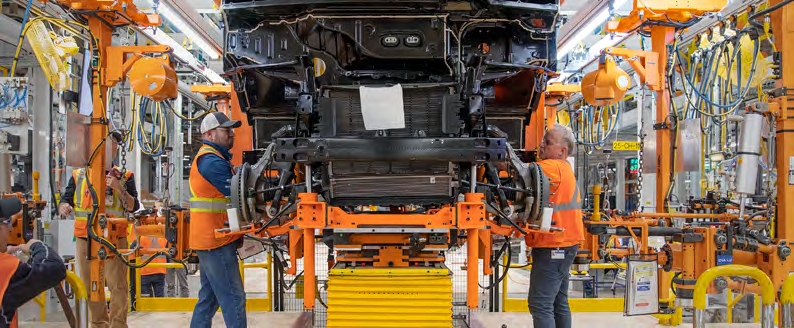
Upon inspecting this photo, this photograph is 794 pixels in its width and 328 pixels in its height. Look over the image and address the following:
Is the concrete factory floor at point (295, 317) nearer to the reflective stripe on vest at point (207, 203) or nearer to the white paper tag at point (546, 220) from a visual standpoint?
the white paper tag at point (546, 220)

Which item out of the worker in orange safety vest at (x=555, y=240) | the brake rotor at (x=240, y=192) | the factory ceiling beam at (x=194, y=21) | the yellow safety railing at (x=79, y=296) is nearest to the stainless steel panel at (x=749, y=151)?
the worker in orange safety vest at (x=555, y=240)

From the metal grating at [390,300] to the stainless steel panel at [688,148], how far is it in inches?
142

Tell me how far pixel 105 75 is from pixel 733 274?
5282 mm

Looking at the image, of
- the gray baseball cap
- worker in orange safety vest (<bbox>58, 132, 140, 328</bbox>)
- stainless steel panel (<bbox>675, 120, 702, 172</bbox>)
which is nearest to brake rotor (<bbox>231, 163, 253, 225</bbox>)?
the gray baseball cap

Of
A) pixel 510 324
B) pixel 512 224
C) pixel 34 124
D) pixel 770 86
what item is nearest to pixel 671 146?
pixel 770 86

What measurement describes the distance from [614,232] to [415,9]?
8.97 feet

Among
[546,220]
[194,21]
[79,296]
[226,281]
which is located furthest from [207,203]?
[194,21]

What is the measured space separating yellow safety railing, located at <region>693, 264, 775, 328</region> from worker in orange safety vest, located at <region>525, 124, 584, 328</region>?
0.84 metres

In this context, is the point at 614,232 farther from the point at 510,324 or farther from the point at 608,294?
the point at 608,294

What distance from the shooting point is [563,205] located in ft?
13.3

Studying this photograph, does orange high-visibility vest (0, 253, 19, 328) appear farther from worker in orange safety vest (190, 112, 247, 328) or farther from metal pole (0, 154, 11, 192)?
metal pole (0, 154, 11, 192)

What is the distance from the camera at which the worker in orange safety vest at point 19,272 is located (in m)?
2.76

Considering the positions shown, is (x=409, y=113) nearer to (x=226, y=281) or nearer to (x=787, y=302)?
(x=226, y=281)

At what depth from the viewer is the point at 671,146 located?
20.4 feet
